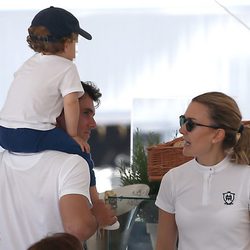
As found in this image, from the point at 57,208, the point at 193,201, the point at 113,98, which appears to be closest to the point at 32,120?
the point at 57,208

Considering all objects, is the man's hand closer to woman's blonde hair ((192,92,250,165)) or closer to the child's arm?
the child's arm

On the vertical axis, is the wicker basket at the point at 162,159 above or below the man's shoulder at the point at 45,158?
below

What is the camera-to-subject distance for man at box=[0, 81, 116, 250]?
1506 mm

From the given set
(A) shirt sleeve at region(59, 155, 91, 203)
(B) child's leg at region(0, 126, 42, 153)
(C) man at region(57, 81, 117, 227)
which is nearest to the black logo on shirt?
(C) man at region(57, 81, 117, 227)

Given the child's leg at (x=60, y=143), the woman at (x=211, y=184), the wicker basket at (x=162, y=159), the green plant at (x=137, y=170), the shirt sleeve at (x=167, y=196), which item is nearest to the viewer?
the child's leg at (x=60, y=143)

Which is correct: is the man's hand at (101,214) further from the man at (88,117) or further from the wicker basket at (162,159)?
the wicker basket at (162,159)

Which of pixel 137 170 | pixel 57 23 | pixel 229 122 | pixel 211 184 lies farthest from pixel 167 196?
pixel 57 23

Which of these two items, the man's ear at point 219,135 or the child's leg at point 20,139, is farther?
the man's ear at point 219,135

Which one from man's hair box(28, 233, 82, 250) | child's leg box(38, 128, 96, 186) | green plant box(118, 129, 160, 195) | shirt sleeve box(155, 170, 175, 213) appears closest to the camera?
man's hair box(28, 233, 82, 250)

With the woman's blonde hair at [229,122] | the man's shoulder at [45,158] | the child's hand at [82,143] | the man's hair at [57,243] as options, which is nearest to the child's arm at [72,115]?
the child's hand at [82,143]

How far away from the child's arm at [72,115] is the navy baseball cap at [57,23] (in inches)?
7.2

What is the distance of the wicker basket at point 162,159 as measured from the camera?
84.5 inches

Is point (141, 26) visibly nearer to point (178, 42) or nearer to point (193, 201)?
point (178, 42)

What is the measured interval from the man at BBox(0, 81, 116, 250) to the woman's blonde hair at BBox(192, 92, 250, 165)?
45cm
